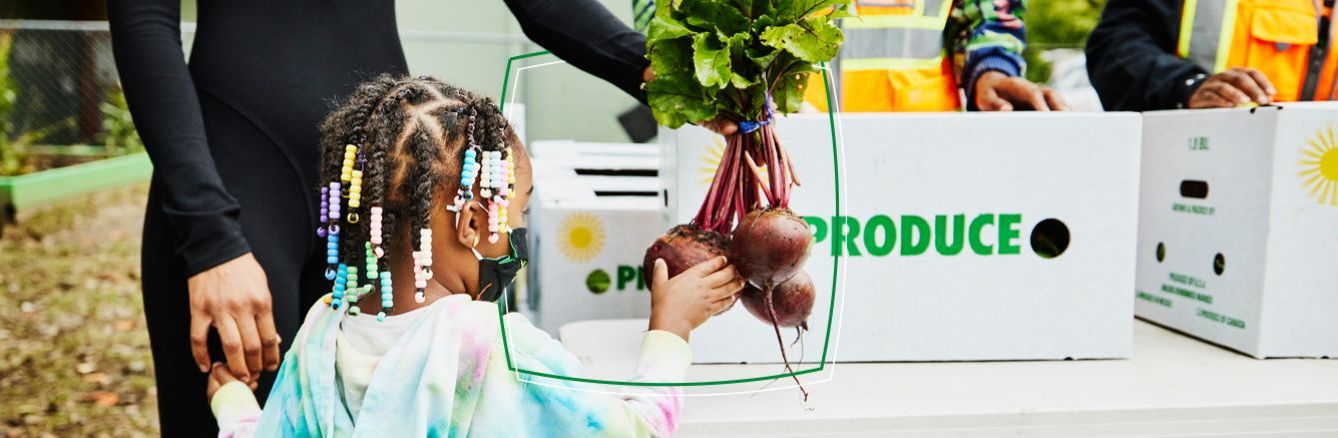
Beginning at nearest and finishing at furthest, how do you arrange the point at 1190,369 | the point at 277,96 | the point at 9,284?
the point at 277,96 < the point at 1190,369 < the point at 9,284

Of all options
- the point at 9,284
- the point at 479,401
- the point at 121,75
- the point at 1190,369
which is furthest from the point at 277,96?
the point at 9,284

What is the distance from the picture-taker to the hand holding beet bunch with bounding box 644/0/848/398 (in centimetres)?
120

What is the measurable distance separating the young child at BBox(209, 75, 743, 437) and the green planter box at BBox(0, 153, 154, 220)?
5.82 meters

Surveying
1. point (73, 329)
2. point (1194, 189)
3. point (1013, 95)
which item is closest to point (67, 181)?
point (73, 329)

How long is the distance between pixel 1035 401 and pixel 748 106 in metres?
0.63

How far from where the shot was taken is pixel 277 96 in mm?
1435

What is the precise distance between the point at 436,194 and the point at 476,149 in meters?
0.06

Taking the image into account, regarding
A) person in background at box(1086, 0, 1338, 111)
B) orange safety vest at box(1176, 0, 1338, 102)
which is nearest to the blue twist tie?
person in background at box(1086, 0, 1338, 111)

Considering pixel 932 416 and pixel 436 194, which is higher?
pixel 436 194

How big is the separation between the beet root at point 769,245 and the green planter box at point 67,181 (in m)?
5.96

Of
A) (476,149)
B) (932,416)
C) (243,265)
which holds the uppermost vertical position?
(476,149)

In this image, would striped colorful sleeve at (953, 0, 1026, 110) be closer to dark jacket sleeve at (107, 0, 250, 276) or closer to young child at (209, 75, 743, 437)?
young child at (209, 75, 743, 437)

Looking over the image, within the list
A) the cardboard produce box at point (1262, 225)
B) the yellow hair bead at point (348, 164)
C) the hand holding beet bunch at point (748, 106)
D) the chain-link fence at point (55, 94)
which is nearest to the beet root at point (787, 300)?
the hand holding beet bunch at point (748, 106)

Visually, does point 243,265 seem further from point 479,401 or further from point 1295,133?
point 1295,133
